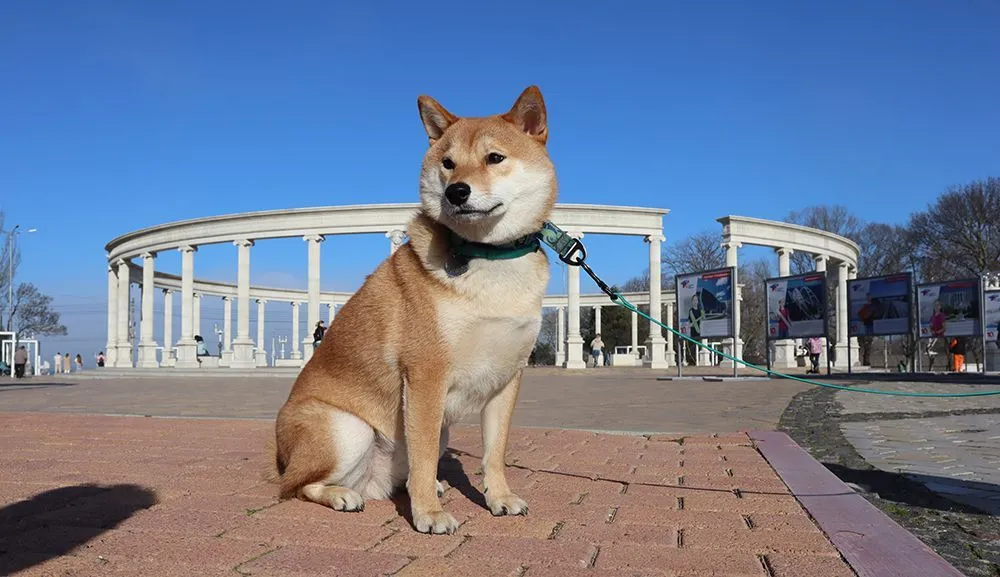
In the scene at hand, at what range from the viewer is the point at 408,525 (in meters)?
3.21

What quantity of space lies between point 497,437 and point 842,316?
46766mm

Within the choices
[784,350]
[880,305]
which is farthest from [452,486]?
[784,350]

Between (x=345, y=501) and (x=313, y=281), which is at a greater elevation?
(x=313, y=281)

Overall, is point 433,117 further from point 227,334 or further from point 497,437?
point 227,334

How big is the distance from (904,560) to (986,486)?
2.52m

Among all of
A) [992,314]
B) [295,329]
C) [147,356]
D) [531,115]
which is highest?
[531,115]

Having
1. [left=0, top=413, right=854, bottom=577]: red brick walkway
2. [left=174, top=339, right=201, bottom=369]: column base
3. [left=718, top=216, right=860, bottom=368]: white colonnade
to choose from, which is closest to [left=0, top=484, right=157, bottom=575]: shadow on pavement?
[left=0, top=413, right=854, bottom=577]: red brick walkway

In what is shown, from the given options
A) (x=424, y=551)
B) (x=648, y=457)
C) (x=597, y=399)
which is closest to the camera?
(x=424, y=551)

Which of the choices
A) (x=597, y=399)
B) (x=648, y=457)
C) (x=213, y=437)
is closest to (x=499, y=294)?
(x=648, y=457)

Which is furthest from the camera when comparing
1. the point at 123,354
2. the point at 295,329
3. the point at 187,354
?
the point at 295,329

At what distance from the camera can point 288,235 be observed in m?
43.9

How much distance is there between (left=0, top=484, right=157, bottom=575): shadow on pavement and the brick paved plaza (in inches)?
0.5

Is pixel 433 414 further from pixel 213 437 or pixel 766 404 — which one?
pixel 766 404

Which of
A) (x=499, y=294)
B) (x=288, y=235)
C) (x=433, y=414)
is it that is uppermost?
(x=288, y=235)
